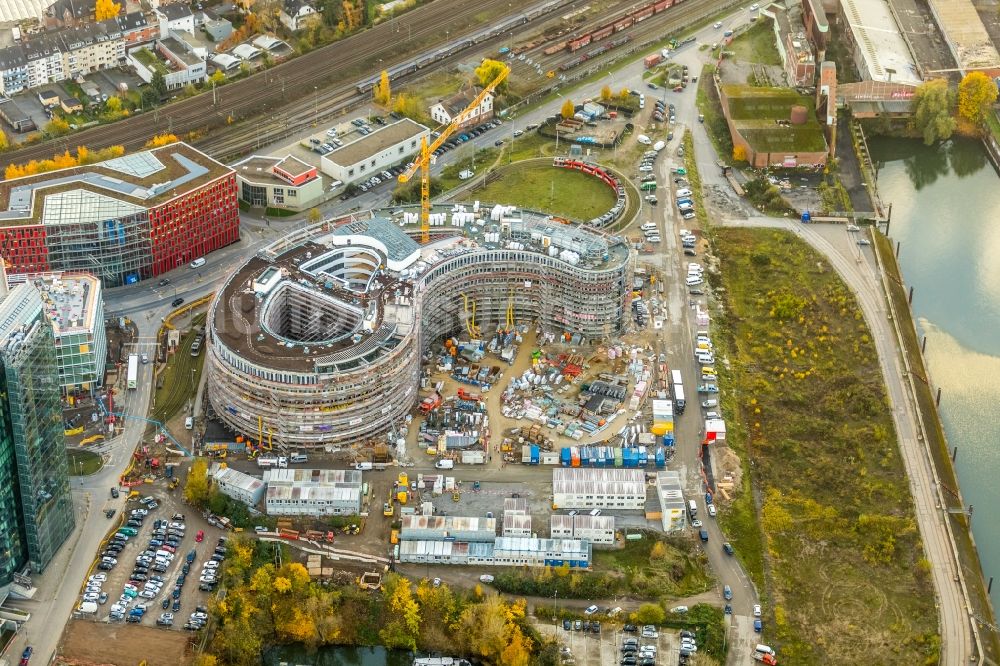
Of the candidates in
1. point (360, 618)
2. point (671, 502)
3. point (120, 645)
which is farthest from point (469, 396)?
point (120, 645)

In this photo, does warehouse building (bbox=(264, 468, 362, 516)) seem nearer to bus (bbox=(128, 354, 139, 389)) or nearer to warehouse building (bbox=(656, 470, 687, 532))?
bus (bbox=(128, 354, 139, 389))

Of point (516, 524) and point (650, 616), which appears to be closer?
point (650, 616)

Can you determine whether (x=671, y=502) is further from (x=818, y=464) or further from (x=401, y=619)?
(x=401, y=619)

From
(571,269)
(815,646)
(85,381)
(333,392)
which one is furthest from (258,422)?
(815,646)

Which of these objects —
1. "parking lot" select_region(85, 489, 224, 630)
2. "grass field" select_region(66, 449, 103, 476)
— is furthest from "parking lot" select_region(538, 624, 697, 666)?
"grass field" select_region(66, 449, 103, 476)

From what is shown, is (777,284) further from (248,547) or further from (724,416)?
(248,547)
